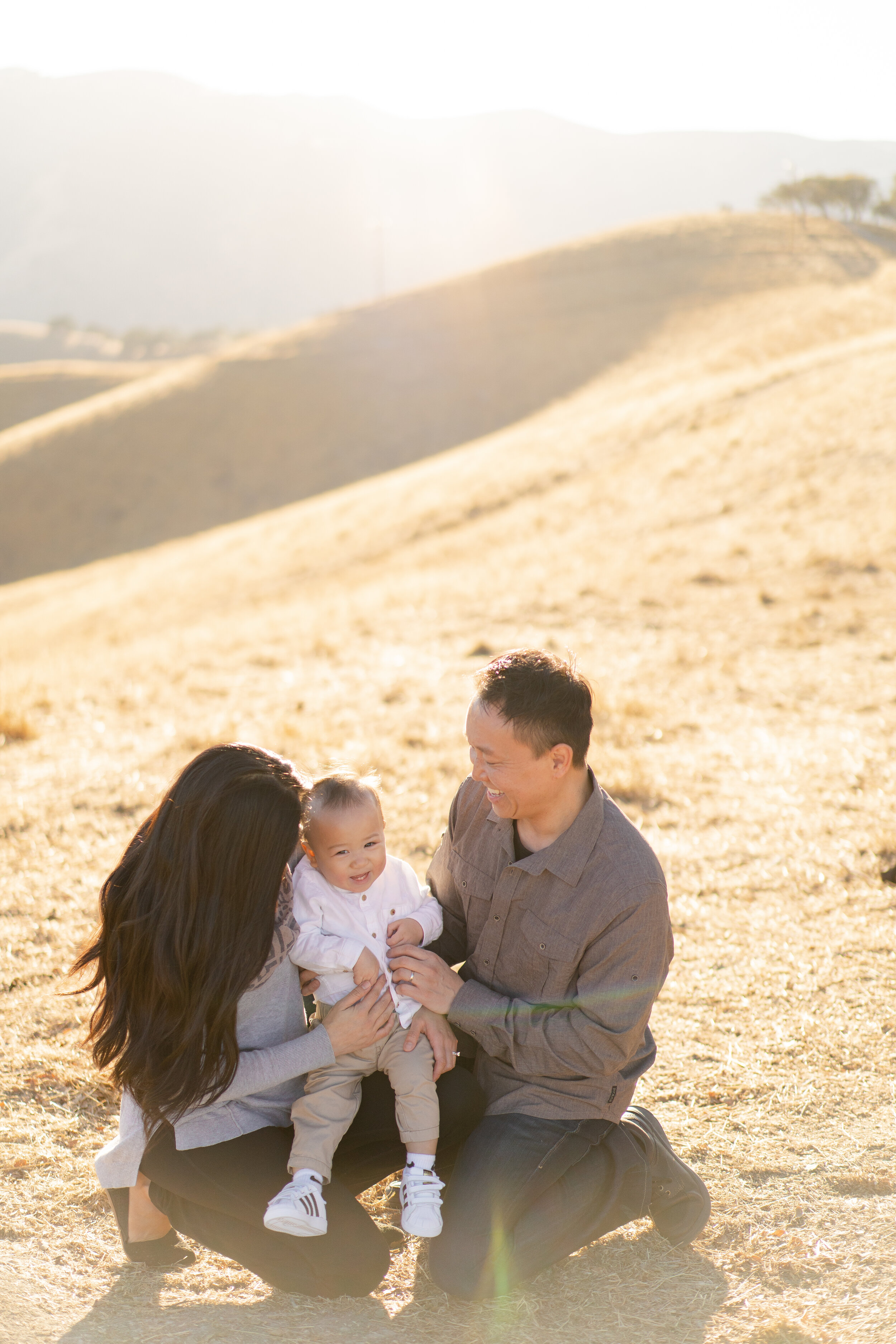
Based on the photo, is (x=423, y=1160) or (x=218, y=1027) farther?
(x=423, y=1160)

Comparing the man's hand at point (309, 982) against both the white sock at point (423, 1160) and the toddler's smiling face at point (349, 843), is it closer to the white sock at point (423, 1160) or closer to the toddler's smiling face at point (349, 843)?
the toddler's smiling face at point (349, 843)

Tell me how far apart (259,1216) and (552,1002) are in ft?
3.53

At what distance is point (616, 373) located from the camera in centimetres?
4175

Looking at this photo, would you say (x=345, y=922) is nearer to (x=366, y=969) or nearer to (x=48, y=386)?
(x=366, y=969)

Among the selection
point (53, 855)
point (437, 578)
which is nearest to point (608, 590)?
point (437, 578)

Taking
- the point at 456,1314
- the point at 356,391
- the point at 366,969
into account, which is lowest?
the point at 456,1314

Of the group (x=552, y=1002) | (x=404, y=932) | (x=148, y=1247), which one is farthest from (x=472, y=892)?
(x=148, y=1247)

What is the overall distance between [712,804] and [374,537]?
1751cm

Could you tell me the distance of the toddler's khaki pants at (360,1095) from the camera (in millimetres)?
3338

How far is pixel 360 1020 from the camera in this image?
3.35m

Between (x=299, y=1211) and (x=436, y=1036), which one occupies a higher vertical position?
(x=436, y=1036)

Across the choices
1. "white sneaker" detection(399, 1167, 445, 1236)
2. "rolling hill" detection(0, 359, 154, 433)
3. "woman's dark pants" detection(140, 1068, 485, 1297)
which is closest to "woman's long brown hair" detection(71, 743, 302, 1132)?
"woman's dark pants" detection(140, 1068, 485, 1297)

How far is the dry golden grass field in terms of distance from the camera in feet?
11.1

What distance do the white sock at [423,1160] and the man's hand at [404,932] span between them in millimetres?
627
